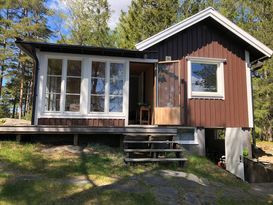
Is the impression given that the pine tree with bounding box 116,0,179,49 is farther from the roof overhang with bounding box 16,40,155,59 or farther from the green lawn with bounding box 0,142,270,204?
the green lawn with bounding box 0,142,270,204

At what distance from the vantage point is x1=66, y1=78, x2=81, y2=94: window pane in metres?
8.01

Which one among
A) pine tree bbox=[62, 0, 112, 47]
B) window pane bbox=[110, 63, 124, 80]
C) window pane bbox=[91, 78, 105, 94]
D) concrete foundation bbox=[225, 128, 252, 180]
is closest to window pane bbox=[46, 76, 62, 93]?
window pane bbox=[91, 78, 105, 94]

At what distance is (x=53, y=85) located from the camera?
798 cm

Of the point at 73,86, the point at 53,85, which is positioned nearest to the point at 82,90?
the point at 73,86

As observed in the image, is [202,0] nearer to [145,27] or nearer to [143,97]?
[145,27]

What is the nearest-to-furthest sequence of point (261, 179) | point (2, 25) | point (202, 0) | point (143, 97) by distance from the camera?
point (261, 179)
point (143, 97)
point (202, 0)
point (2, 25)

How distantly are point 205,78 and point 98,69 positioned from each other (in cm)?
388

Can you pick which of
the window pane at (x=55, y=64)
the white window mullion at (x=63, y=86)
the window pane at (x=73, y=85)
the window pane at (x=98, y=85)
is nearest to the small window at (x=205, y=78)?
the window pane at (x=98, y=85)

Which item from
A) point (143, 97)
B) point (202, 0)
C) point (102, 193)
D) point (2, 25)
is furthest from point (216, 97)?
point (2, 25)

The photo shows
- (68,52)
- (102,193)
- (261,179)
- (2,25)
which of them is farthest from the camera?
(2,25)

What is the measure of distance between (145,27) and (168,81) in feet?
35.8

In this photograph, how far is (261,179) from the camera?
8.75 metres

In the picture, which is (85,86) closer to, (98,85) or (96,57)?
(98,85)

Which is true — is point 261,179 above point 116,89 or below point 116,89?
below
